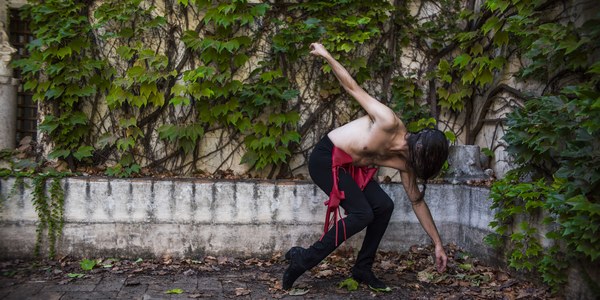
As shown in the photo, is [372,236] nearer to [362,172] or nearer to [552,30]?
[362,172]

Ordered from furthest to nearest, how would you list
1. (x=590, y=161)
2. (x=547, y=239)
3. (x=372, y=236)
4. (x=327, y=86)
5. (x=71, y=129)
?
(x=327, y=86) → (x=71, y=129) → (x=372, y=236) → (x=547, y=239) → (x=590, y=161)

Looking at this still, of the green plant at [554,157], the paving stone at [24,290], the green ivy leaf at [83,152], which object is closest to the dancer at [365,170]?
the green plant at [554,157]

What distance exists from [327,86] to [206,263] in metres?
2.10

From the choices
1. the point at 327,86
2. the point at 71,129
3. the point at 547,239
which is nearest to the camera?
the point at 547,239

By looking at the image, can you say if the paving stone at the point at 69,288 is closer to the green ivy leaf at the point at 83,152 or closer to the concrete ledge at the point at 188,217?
the concrete ledge at the point at 188,217

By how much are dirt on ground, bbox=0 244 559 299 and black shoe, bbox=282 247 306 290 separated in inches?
2.7

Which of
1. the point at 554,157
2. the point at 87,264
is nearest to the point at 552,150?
the point at 554,157

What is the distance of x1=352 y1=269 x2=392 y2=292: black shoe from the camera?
13.8 feet

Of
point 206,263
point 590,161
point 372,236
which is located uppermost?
point 590,161

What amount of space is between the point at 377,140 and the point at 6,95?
3581mm

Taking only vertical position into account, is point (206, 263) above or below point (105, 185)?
below

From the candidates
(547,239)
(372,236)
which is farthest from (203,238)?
(547,239)

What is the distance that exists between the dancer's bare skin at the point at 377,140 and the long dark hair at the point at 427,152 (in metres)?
0.16

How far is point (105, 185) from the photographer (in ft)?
16.0
